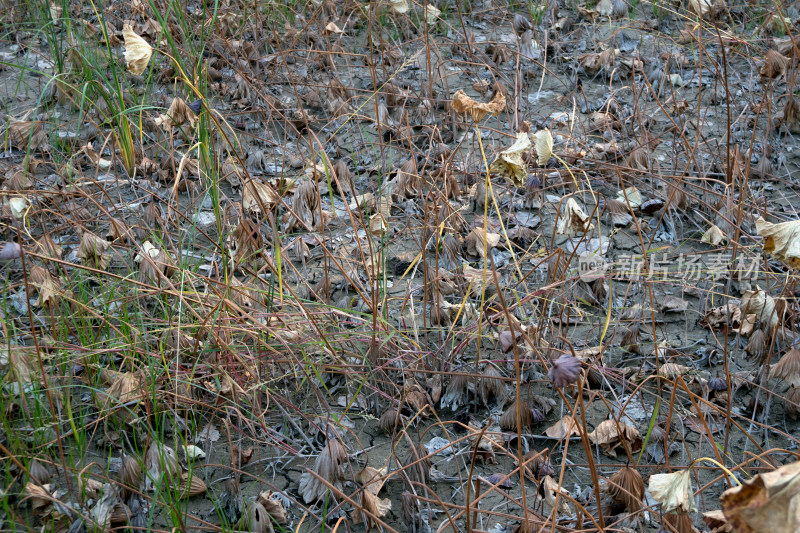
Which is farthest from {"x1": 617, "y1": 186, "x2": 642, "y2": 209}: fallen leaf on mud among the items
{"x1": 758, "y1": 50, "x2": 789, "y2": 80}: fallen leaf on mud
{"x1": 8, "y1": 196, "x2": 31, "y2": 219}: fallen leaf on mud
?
{"x1": 8, "y1": 196, "x2": 31, "y2": 219}: fallen leaf on mud

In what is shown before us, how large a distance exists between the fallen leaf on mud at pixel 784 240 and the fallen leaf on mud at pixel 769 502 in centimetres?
70

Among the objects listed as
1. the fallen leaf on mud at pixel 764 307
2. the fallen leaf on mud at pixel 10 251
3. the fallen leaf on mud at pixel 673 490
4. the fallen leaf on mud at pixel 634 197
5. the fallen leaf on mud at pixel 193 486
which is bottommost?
the fallen leaf on mud at pixel 193 486

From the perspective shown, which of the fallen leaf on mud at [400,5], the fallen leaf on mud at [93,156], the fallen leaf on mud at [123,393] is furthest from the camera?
the fallen leaf on mud at [400,5]

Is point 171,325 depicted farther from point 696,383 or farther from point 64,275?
point 696,383

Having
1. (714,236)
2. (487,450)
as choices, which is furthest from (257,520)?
(714,236)

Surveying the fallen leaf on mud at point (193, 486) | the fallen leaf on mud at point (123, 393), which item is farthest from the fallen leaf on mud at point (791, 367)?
the fallen leaf on mud at point (123, 393)

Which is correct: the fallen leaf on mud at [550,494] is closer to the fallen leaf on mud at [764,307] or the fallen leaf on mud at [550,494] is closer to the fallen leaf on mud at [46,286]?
the fallen leaf on mud at [764,307]

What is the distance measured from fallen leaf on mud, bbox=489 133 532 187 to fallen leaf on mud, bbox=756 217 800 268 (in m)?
0.50

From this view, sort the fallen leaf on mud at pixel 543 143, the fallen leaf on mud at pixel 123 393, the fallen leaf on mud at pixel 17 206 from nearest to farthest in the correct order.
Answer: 1. the fallen leaf on mud at pixel 123 393
2. the fallen leaf on mud at pixel 543 143
3. the fallen leaf on mud at pixel 17 206

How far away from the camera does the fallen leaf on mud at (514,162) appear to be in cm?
152

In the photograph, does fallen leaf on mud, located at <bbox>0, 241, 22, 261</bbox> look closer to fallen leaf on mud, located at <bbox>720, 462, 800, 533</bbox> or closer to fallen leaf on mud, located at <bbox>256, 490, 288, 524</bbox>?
fallen leaf on mud, located at <bbox>256, 490, 288, 524</bbox>

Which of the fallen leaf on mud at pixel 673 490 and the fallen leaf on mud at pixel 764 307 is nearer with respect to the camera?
the fallen leaf on mud at pixel 673 490

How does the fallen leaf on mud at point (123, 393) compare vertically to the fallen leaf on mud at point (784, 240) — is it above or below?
below

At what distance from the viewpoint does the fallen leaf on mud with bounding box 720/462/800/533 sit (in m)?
0.72
